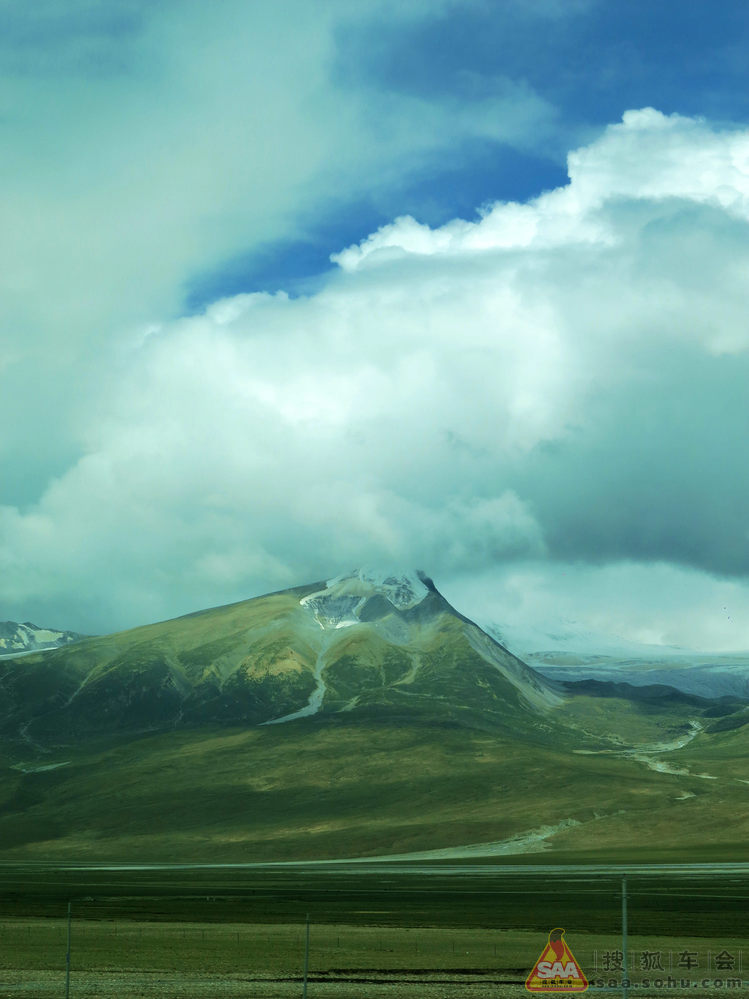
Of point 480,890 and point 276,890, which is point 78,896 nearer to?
point 276,890

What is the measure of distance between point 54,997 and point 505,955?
106 feet

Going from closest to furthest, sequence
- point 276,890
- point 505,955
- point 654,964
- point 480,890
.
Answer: point 654,964 < point 505,955 < point 480,890 < point 276,890

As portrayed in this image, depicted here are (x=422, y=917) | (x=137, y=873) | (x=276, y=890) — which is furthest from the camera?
(x=137, y=873)

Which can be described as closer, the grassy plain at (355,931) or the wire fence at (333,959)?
the wire fence at (333,959)

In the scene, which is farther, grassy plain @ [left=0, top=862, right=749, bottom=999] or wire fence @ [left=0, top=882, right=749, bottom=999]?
grassy plain @ [left=0, top=862, right=749, bottom=999]

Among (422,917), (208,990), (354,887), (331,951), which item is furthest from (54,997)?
(354,887)

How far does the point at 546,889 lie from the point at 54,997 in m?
88.5

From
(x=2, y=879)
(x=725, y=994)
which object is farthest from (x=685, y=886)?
(x=2, y=879)

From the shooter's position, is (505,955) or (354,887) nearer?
(505,955)

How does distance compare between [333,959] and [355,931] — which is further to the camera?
[355,931]

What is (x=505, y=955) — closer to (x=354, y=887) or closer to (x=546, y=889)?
(x=546, y=889)

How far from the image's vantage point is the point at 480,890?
131 metres

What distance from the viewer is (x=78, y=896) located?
139 meters

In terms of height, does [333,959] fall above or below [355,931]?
above
